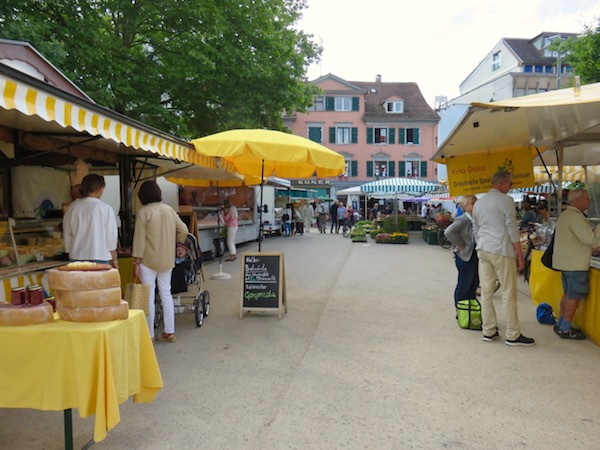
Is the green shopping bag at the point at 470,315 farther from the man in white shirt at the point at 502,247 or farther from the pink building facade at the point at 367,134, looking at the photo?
the pink building facade at the point at 367,134

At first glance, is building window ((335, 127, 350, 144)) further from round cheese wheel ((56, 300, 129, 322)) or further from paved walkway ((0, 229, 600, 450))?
round cheese wheel ((56, 300, 129, 322))

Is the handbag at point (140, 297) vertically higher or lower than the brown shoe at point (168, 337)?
higher

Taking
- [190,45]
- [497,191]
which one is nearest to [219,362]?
[497,191]

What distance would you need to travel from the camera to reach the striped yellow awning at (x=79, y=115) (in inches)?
108

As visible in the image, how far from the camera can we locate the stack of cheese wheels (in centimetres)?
263

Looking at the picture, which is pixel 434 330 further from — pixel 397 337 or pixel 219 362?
pixel 219 362

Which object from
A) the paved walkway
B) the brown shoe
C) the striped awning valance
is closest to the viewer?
the paved walkway

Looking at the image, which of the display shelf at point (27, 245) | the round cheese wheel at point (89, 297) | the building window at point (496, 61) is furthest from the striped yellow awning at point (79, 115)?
the building window at point (496, 61)

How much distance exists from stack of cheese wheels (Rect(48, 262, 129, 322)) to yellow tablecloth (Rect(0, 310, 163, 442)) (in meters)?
0.06

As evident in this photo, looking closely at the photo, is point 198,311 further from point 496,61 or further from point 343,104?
point 496,61

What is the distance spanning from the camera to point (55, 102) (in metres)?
3.17

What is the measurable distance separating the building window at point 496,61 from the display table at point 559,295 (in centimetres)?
3872

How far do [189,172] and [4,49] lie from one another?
12.0 feet

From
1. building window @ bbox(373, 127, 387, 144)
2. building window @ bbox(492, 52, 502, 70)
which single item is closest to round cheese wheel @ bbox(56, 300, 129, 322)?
building window @ bbox(373, 127, 387, 144)
